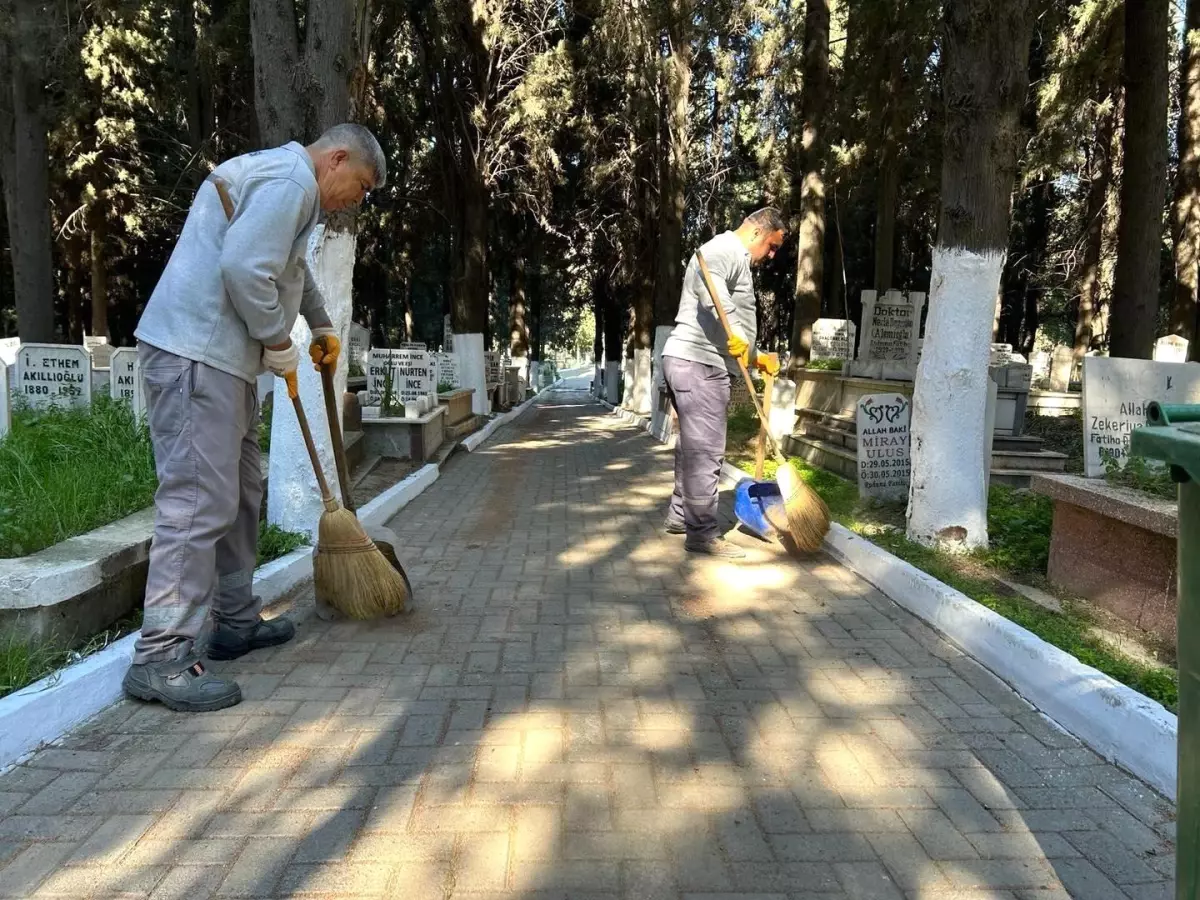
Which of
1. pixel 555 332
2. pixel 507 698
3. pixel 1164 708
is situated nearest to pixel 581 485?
pixel 507 698

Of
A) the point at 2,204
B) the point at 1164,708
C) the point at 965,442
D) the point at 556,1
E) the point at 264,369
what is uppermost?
the point at 556,1

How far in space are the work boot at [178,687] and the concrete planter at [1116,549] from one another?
3.81 metres

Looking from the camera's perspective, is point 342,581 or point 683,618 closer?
point 342,581

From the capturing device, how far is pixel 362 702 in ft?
10.7

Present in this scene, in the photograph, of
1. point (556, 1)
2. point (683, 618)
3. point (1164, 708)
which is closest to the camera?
point (1164, 708)

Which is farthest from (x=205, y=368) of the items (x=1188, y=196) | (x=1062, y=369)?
(x=1062, y=369)

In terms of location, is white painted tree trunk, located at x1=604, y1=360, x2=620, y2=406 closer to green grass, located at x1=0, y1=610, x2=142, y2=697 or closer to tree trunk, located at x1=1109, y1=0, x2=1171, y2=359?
tree trunk, located at x1=1109, y1=0, x2=1171, y2=359

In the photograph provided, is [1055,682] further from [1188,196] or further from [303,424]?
[1188,196]

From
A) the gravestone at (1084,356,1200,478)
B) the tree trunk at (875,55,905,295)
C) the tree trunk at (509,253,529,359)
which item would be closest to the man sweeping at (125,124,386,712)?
the gravestone at (1084,356,1200,478)

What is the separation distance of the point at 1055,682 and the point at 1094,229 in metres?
18.8

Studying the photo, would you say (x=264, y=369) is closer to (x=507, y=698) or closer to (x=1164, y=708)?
(x=507, y=698)

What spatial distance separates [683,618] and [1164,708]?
2.09m

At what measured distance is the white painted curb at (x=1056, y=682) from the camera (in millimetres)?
2762

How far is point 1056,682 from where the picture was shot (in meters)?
3.25
